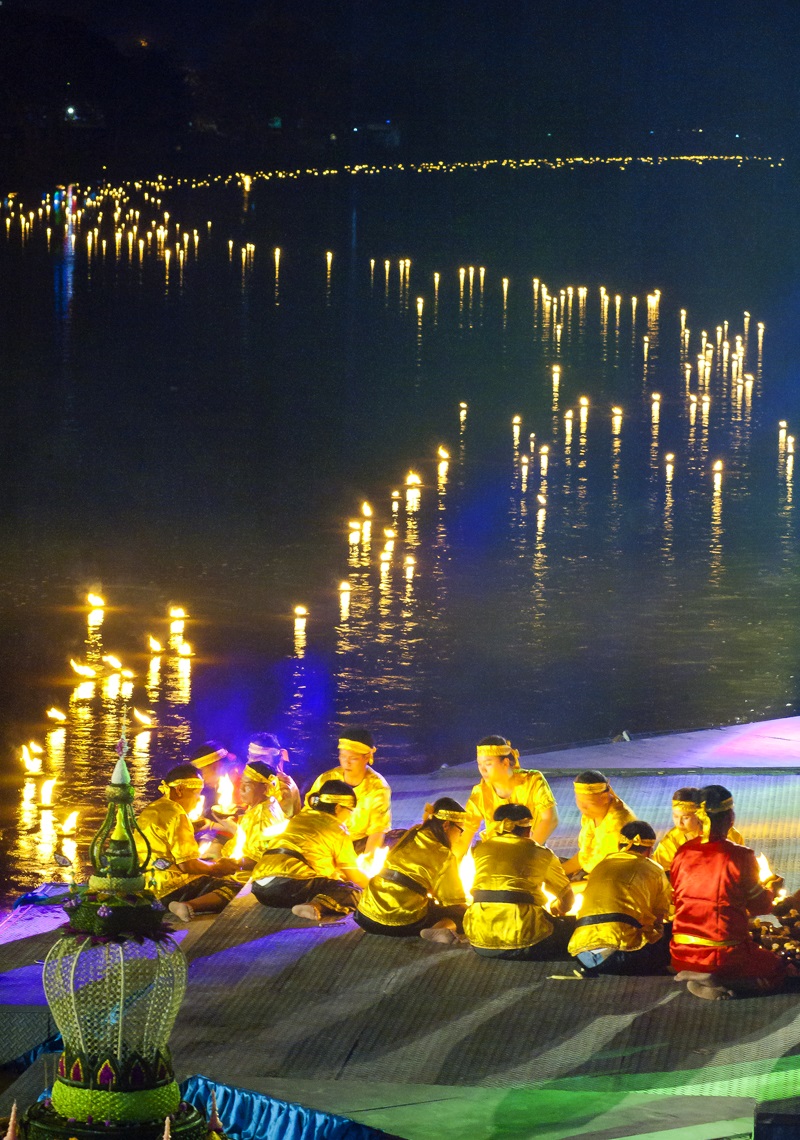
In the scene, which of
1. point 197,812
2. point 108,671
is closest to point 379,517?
point 108,671

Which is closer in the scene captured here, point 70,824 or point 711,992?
point 711,992

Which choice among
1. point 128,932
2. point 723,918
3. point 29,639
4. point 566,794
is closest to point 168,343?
point 29,639

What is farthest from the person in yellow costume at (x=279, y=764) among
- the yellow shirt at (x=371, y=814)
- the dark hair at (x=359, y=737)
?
the dark hair at (x=359, y=737)

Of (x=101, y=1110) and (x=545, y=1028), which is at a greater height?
(x=101, y=1110)

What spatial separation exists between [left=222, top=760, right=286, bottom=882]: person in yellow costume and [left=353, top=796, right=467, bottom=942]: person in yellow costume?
4.59 feet

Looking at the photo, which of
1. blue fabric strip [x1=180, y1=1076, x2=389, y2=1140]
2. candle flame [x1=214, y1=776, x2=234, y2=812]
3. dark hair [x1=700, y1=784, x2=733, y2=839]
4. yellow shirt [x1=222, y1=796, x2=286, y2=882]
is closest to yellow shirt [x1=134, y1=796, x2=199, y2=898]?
yellow shirt [x1=222, y1=796, x2=286, y2=882]

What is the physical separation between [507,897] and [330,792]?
4.36ft

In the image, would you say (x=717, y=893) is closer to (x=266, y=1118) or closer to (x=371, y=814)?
(x=266, y=1118)

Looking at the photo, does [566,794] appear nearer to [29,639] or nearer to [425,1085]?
[425,1085]

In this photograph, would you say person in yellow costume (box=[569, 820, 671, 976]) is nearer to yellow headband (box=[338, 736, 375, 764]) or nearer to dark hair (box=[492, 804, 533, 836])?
dark hair (box=[492, 804, 533, 836])

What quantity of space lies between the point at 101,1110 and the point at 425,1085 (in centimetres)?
295

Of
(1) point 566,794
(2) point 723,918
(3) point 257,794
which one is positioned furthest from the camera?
(1) point 566,794

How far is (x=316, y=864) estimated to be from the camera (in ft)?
30.5

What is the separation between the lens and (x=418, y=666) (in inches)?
647
